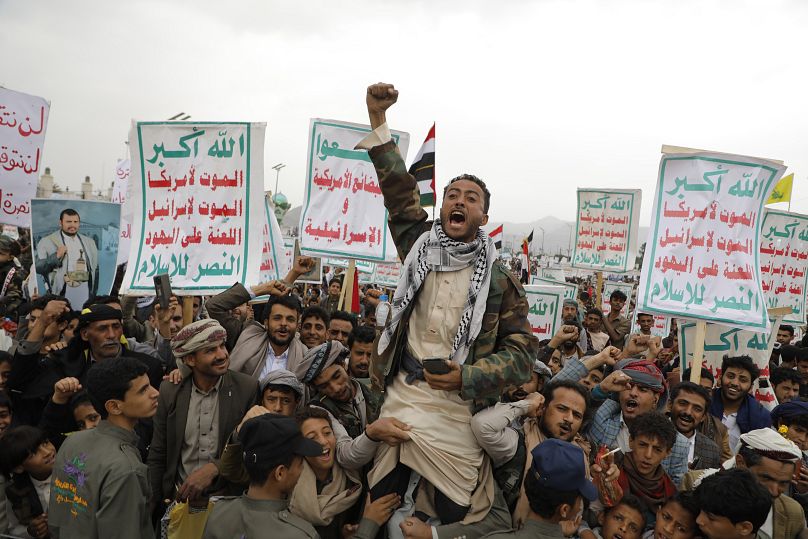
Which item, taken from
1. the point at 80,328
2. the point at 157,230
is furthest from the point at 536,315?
the point at 80,328

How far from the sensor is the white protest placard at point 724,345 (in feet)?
19.1

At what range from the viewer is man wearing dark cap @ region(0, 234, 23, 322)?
742cm

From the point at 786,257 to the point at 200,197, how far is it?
269 inches

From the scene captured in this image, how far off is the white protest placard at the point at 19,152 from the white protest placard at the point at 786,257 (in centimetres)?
869

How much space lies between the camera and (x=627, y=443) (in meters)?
3.79

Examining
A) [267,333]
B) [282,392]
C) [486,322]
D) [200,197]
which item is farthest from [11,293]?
[486,322]

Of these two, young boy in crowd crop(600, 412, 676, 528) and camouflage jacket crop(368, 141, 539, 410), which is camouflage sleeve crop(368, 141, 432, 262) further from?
young boy in crowd crop(600, 412, 676, 528)

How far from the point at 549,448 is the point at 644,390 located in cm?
163

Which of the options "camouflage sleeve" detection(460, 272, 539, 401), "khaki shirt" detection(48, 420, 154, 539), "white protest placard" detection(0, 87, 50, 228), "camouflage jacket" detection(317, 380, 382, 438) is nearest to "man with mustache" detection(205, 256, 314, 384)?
"camouflage jacket" detection(317, 380, 382, 438)

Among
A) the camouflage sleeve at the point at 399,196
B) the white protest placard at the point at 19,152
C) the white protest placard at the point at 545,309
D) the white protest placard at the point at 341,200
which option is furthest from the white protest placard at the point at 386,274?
the camouflage sleeve at the point at 399,196

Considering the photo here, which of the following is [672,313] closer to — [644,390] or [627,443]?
[644,390]

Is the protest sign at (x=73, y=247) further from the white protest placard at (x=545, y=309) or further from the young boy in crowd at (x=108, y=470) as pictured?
the white protest placard at (x=545, y=309)

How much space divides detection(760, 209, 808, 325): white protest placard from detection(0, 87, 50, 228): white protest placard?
28.5 ft

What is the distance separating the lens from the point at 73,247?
5.94m
